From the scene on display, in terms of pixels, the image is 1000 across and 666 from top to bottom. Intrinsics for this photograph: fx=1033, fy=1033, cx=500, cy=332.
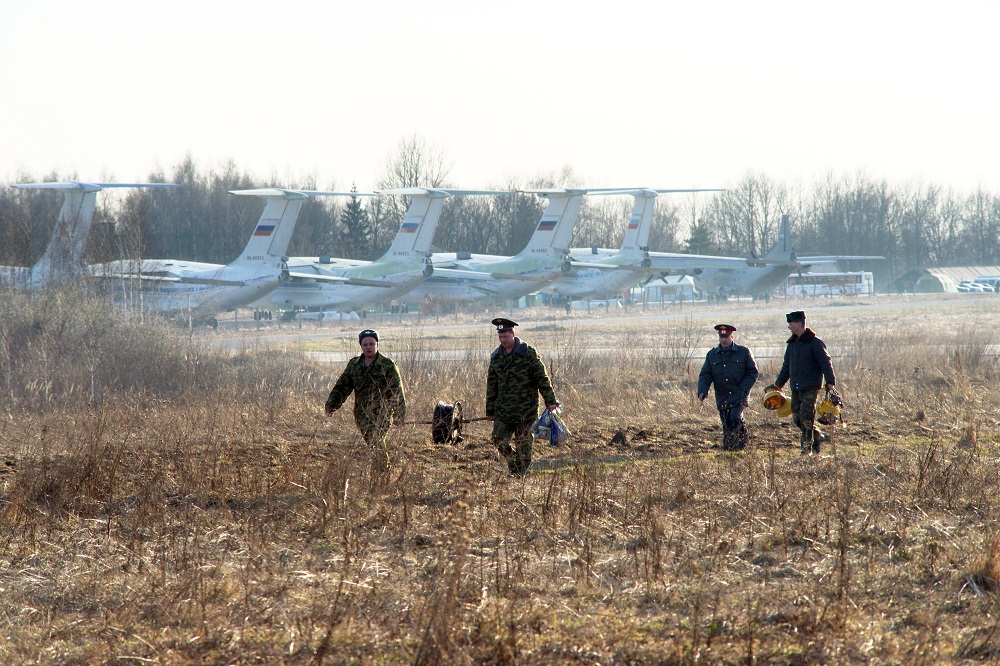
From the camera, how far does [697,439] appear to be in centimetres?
1328

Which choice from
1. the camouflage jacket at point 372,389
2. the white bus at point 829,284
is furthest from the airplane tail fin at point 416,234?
the white bus at point 829,284

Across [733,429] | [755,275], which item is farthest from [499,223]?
[733,429]

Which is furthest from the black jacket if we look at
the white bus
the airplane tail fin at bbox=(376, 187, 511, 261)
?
the white bus

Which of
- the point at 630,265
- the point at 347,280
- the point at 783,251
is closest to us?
the point at 347,280

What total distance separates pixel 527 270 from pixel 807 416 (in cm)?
4072

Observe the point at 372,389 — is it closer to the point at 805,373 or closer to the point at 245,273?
the point at 805,373

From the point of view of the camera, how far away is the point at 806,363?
438 inches

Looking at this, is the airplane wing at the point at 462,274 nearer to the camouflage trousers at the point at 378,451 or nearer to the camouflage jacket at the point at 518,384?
the camouflage jacket at the point at 518,384

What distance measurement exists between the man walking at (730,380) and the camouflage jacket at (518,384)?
2560 millimetres

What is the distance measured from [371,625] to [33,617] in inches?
78.8

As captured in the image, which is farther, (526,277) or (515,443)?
(526,277)

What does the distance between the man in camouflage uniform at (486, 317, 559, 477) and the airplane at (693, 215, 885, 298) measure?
57617 mm

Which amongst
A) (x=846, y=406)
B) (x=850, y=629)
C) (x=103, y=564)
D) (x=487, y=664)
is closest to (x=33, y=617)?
(x=103, y=564)

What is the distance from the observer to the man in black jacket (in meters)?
11.0
